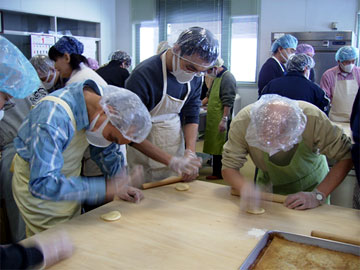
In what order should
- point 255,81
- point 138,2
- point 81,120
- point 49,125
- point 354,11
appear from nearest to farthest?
point 49,125, point 81,120, point 354,11, point 255,81, point 138,2

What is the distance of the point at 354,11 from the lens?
509 cm

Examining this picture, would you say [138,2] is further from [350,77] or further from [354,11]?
[350,77]

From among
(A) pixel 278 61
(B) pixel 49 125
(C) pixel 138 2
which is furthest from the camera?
(C) pixel 138 2

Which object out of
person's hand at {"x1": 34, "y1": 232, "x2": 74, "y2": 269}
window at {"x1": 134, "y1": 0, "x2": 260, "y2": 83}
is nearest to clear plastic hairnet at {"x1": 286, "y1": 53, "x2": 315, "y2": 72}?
person's hand at {"x1": 34, "y1": 232, "x2": 74, "y2": 269}

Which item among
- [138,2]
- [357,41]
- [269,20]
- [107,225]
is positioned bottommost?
[107,225]

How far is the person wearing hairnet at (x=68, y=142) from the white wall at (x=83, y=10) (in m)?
4.42

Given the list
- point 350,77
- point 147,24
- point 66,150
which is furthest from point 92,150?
point 147,24

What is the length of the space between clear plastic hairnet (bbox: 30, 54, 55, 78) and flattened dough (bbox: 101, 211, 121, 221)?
1700 millimetres

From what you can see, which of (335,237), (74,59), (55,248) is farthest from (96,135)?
(74,59)

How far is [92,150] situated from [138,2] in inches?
224

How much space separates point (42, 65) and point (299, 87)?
1.98m

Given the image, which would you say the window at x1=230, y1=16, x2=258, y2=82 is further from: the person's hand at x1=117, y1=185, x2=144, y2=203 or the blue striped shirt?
the blue striped shirt

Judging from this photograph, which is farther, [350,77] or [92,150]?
[350,77]

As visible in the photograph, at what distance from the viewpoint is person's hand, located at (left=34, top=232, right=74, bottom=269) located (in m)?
1.01
